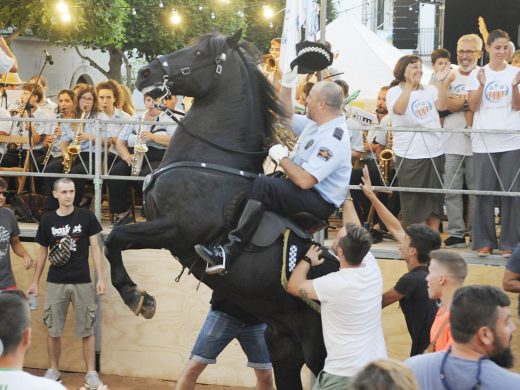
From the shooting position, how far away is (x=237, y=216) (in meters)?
6.73

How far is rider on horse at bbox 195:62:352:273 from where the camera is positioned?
6555mm

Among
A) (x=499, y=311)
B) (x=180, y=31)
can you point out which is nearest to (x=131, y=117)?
(x=499, y=311)

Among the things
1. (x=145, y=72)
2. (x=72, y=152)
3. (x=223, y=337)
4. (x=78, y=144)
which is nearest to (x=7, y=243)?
(x=72, y=152)

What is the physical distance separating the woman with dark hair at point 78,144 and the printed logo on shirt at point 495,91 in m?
4.06

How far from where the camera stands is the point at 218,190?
22.2 ft

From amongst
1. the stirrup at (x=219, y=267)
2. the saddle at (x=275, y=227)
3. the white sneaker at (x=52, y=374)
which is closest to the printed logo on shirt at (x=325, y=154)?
the saddle at (x=275, y=227)

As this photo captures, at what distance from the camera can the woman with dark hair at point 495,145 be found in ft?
28.8

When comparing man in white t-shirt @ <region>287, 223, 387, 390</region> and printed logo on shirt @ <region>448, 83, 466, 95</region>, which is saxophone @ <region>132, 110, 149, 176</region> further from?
man in white t-shirt @ <region>287, 223, 387, 390</region>

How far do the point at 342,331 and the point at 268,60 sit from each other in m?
4.92

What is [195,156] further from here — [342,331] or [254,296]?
[342,331]

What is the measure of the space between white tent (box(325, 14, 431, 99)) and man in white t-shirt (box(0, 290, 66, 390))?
43.6 feet

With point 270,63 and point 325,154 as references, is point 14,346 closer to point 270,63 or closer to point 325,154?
point 325,154

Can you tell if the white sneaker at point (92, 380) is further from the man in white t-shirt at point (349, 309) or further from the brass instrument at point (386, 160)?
the man in white t-shirt at point (349, 309)

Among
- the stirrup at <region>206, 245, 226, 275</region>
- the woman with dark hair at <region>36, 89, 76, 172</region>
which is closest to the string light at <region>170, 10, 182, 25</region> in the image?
the woman with dark hair at <region>36, 89, 76, 172</region>
